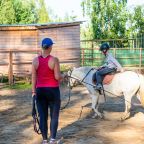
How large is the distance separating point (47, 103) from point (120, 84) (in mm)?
3155

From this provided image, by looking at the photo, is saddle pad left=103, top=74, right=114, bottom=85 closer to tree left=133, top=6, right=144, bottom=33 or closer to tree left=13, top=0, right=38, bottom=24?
tree left=133, top=6, right=144, bottom=33

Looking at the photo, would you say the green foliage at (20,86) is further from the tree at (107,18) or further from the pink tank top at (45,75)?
the tree at (107,18)

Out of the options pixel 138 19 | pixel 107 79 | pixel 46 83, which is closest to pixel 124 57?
pixel 138 19

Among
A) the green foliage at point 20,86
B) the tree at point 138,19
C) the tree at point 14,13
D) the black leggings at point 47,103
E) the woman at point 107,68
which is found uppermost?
Result: the tree at point 14,13

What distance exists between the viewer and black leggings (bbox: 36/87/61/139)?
20.9 feet

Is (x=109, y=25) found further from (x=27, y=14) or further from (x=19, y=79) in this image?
(x=19, y=79)

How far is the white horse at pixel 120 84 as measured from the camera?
9.09m

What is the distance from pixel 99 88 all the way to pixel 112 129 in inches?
63.0

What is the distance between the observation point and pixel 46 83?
6.33 metres

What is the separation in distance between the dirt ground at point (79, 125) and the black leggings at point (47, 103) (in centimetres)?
58

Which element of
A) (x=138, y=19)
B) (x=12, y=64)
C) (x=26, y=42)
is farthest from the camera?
(x=138, y=19)

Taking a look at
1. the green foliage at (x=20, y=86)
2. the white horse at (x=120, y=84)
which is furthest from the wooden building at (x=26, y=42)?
the white horse at (x=120, y=84)

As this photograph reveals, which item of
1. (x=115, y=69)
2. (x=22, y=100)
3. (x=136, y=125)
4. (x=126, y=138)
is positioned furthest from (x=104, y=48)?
(x=22, y=100)

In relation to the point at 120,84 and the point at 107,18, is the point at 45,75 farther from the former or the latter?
the point at 107,18
